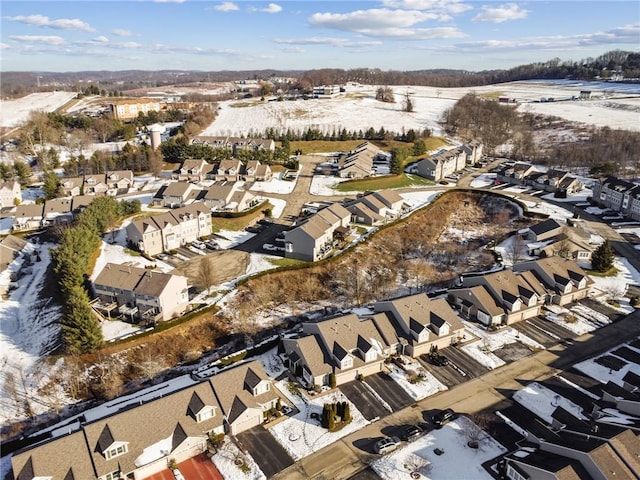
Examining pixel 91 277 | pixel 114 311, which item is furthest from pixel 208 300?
pixel 91 277

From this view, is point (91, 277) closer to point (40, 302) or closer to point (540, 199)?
point (40, 302)

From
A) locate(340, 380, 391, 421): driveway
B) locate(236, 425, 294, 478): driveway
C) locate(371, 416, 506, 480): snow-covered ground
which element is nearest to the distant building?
locate(340, 380, 391, 421): driveway

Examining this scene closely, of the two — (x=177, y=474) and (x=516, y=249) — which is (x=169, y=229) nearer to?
(x=177, y=474)

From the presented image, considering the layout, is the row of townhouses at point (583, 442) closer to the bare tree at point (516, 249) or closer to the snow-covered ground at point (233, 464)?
the snow-covered ground at point (233, 464)

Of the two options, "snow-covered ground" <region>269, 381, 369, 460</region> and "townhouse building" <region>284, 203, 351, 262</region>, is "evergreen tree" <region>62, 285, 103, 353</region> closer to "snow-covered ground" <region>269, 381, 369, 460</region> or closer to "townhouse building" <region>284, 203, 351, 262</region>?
"snow-covered ground" <region>269, 381, 369, 460</region>

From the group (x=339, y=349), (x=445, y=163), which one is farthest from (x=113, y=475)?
(x=445, y=163)

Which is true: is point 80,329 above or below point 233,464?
above

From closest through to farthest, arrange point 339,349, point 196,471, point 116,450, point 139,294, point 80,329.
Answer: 1. point 116,450
2. point 196,471
3. point 339,349
4. point 80,329
5. point 139,294
